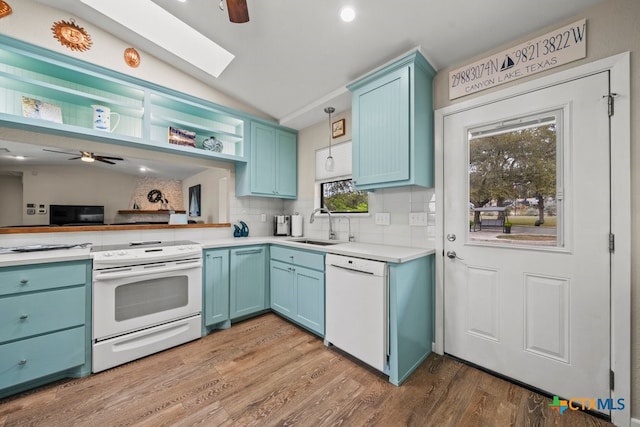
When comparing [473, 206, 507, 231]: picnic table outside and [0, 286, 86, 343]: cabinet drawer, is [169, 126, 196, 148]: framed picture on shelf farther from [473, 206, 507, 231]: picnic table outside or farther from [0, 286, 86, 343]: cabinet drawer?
[473, 206, 507, 231]: picnic table outside

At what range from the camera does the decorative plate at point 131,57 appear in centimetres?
232

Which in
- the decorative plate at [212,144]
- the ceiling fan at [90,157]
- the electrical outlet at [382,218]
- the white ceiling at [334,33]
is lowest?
the electrical outlet at [382,218]

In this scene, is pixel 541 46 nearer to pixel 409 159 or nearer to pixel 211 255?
pixel 409 159

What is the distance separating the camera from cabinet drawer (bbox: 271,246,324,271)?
229cm

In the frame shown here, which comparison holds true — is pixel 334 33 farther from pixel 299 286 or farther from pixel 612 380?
pixel 612 380

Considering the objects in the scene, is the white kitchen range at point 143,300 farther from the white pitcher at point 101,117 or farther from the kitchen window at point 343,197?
the kitchen window at point 343,197

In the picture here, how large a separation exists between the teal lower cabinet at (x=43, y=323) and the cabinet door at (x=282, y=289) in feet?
5.07

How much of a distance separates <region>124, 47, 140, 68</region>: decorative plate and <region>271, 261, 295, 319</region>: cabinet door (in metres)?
2.38

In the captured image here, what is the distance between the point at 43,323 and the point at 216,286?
116cm

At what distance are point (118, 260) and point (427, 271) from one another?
2.46 meters

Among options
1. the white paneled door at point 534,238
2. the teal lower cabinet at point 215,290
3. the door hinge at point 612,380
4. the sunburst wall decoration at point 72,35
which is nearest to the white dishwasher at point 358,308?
the white paneled door at point 534,238

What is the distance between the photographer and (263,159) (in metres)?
3.23

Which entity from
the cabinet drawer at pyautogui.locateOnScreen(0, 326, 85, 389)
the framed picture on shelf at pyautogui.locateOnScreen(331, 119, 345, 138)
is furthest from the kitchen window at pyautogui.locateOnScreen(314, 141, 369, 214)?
the cabinet drawer at pyautogui.locateOnScreen(0, 326, 85, 389)

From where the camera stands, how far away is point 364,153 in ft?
7.55
